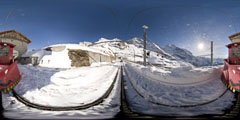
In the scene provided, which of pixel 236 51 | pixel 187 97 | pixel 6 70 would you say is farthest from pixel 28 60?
pixel 236 51

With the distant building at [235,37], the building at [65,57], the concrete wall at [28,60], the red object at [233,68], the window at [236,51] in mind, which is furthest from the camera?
the concrete wall at [28,60]

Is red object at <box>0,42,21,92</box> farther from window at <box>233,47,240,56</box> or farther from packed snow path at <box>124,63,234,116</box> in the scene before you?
window at <box>233,47,240,56</box>

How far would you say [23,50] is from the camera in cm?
681

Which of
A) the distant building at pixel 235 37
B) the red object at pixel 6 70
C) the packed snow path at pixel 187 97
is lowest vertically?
the packed snow path at pixel 187 97

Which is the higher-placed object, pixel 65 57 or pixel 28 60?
pixel 65 57

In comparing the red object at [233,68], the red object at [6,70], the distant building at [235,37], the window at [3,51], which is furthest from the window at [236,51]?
the window at [3,51]

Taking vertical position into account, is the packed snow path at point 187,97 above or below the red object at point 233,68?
below

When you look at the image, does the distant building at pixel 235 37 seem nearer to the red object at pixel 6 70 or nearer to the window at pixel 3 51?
the red object at pixel 6 70

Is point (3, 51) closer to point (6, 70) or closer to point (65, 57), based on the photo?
point (6, 70)

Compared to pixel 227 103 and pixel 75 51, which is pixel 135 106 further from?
pixel 75 51

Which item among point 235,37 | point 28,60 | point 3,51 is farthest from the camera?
point 28,60

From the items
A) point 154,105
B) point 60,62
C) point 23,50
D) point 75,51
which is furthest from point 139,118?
point 75,51

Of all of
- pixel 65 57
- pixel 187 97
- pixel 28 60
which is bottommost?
pixel 187 97

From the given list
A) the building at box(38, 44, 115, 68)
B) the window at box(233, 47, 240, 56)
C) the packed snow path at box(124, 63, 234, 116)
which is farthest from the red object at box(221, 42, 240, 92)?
the building at box(38, 44, 115, 68)
